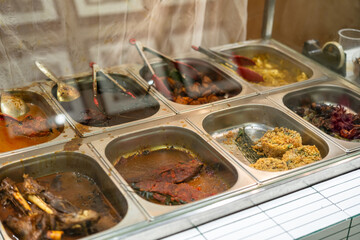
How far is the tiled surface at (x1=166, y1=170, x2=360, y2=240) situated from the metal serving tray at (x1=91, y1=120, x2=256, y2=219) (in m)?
0.09

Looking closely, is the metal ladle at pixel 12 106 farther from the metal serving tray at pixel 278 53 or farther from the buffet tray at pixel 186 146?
the metal serving tray at pixel 278 53

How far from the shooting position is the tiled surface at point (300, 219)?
1.29m

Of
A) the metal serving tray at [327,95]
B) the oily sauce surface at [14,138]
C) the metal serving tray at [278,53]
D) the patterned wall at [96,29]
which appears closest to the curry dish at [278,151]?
the metal serving tray at [327,95]

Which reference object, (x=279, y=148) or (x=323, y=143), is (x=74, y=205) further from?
(x=323, y=143)

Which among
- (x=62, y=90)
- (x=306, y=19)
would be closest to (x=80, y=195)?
(x=62, y=90)

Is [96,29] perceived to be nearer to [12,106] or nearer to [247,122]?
[12,106]

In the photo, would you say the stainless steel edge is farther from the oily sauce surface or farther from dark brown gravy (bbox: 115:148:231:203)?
the oily sauce surface

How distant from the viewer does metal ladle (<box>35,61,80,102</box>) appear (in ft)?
5.98

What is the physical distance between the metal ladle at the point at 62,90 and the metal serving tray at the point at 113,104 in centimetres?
2

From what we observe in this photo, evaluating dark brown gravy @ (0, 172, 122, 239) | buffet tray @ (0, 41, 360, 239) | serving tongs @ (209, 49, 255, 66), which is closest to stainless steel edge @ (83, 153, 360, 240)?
buffet tray @ (0, 41, 360, 239)

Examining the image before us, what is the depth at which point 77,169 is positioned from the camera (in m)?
1.53

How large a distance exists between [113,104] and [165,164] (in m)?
0.39

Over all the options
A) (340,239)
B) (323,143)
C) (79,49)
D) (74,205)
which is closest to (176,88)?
(79,49)

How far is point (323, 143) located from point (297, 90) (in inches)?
16.0
